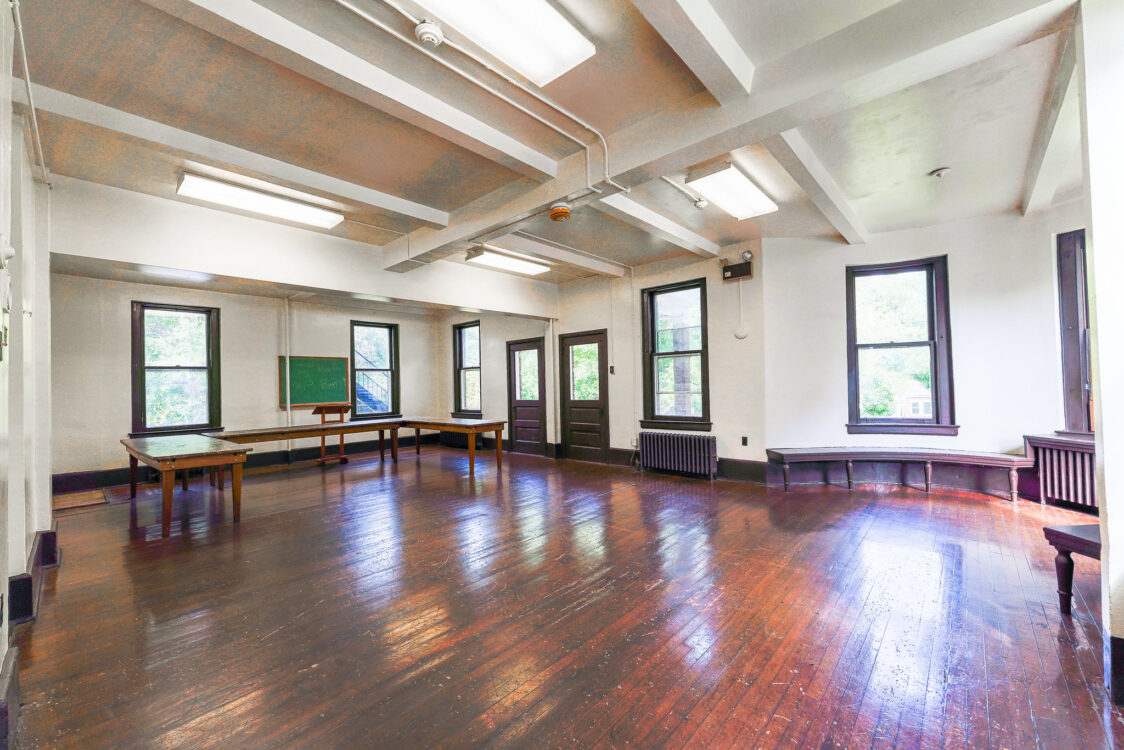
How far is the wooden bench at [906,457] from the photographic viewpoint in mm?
4645

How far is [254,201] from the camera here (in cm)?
412

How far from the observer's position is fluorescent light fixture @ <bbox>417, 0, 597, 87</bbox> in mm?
2111

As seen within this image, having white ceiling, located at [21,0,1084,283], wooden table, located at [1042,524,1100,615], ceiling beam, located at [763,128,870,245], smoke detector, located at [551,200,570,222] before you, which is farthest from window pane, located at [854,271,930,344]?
smoke detector, located at [551,200,570,222]

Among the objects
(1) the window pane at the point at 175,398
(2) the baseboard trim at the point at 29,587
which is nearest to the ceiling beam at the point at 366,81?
(2) the baseboard trim at the point at 29,587

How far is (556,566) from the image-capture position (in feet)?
10.5

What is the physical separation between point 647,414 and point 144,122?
586cm

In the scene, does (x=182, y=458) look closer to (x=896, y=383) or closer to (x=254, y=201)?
(x=254, y=201)

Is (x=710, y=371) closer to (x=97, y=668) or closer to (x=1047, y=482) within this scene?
(x=1047, y=482)

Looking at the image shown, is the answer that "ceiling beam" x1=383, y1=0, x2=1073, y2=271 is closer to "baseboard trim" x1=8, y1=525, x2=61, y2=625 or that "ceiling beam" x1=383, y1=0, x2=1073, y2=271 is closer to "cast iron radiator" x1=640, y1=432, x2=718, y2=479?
"cast iron radiator" x1=640, y1=432, x2=718, y2=479

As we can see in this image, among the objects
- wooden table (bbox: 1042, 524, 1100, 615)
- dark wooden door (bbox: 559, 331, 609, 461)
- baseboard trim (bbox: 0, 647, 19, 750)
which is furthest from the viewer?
dark wooden door (bbox: 559, 331, 609, 461)

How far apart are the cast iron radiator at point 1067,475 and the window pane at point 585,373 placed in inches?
197

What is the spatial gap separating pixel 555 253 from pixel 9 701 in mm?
5364

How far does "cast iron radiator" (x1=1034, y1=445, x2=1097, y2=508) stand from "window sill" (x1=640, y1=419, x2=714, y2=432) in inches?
123

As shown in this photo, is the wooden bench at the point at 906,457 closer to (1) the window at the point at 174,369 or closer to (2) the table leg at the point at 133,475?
(2) the table leg at the point at 133,475
